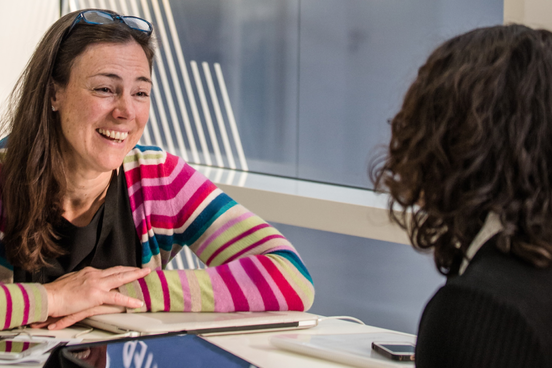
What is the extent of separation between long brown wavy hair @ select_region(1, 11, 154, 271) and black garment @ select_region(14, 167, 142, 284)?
0.03 meters

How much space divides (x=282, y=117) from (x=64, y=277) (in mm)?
2469

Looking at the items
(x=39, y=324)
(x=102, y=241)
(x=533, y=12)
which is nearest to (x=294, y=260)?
(x=102, y=241)

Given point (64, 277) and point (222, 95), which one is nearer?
point (64, 277)

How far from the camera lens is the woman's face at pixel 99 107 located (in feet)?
4.82

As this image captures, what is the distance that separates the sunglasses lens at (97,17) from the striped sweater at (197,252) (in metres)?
0.38

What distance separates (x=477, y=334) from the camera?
1.93 ft

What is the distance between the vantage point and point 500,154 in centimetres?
65

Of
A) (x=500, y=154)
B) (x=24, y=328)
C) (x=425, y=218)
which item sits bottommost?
(x=24, y=328)

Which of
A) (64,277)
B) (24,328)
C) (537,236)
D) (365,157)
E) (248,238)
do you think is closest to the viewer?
(537,236)

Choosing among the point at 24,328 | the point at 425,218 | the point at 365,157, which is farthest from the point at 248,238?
the point at 365,157

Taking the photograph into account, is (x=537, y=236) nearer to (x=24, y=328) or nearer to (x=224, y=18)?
(x=24, y=328)

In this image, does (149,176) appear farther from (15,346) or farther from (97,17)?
(15,346)

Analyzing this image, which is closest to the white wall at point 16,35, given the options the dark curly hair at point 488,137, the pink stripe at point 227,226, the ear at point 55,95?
the ear at point 55,95

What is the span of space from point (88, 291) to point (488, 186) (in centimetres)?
90
